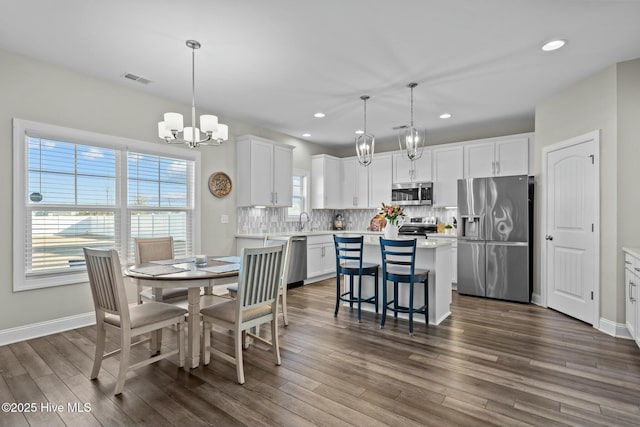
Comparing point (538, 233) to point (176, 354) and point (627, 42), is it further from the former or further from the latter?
point (176, 354)

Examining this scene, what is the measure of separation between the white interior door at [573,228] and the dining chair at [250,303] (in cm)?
349

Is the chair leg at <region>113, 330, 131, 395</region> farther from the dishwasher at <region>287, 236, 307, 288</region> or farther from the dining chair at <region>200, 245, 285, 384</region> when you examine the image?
the dishwasher at <region>287, 236, 307, 288</region>

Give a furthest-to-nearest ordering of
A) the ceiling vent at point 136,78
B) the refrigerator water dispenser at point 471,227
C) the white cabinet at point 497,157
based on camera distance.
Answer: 1. the white cabinet at point 497,157
2. the refrigerator water dispenser at point 471,227
3. the ceiling vent at point 136,78

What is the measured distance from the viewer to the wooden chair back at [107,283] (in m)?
2.25

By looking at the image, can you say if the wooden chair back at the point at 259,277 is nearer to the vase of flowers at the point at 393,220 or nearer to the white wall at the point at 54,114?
the vase of flowers at the point at 393,220

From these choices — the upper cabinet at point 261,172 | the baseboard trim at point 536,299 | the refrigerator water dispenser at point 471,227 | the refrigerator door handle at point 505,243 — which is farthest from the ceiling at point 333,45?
the baseboard trim at point 536,299

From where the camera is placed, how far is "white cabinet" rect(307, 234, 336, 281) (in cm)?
583

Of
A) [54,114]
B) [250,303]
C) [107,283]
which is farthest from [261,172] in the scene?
[107,283]

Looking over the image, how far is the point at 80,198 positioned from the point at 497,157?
5824 millimetres

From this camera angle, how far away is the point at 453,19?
262cm

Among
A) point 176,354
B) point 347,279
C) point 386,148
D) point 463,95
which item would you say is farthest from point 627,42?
point 176,354

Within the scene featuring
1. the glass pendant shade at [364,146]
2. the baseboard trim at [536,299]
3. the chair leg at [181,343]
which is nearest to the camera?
the chair leg at [181,343]

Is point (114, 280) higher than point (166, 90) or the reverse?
the reverse

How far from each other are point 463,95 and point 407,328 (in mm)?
2966
